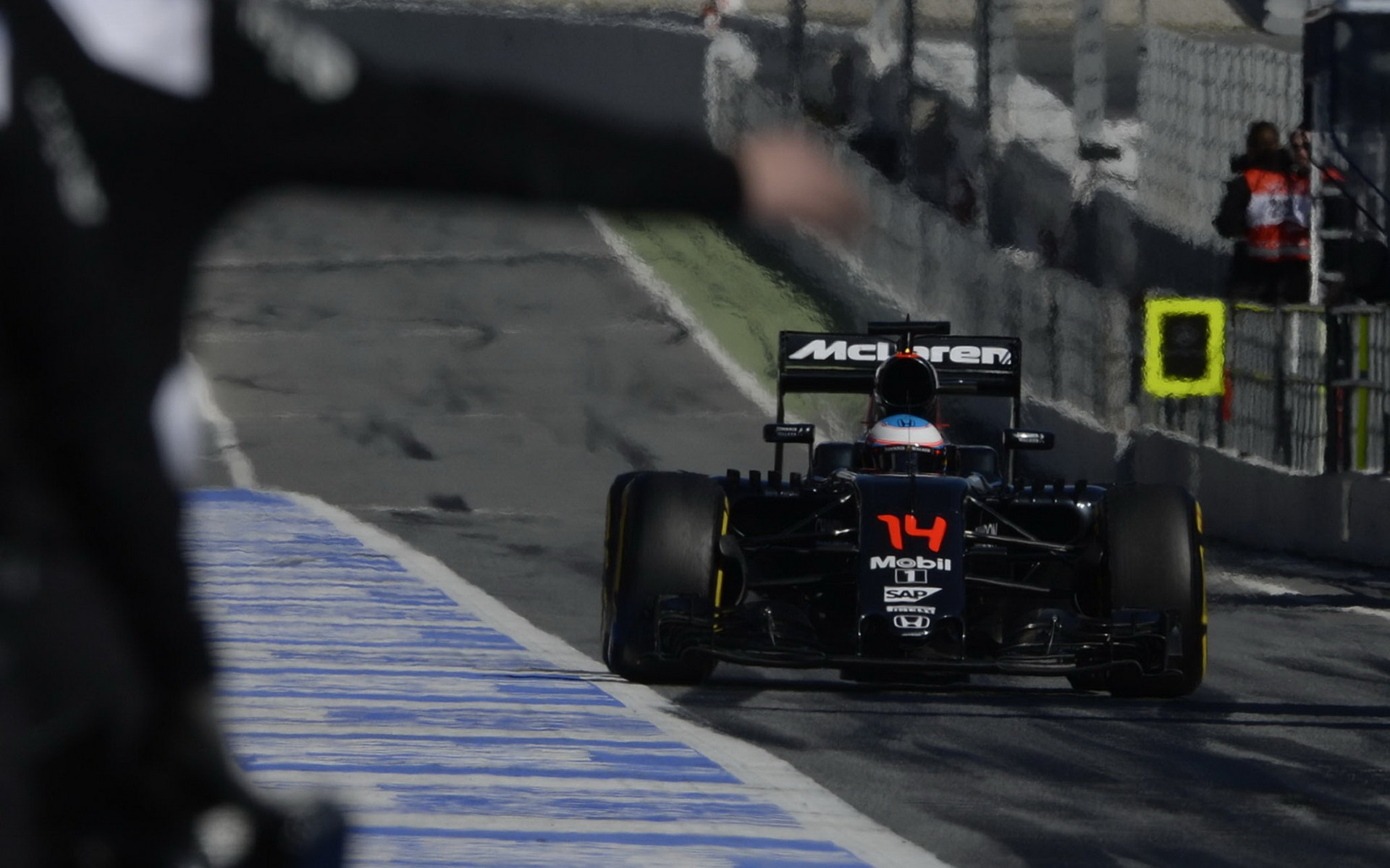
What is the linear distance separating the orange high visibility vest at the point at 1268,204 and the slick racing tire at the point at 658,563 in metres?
9.30

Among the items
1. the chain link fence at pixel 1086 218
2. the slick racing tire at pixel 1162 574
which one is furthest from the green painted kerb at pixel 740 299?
the slick racing tire at pixel 1162 574

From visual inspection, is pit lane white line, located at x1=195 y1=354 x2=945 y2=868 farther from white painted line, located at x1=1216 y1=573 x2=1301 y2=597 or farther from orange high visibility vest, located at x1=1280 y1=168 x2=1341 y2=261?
orange high visibility vest, located at x1=1280 y1=168 x2=1341 y2=261

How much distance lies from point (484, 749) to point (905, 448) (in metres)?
2.76

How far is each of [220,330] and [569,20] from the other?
56.2 ft

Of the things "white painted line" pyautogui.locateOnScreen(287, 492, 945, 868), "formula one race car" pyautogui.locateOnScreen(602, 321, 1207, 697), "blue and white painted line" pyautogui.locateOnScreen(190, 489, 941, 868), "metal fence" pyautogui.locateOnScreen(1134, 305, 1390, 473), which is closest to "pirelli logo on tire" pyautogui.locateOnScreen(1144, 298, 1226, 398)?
"metal fence" pyautogui.locateOnScreen(1134, 305, 1390, 473)

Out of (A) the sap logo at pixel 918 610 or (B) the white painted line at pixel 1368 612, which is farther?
(B) the white painted line at pixel 1368 612

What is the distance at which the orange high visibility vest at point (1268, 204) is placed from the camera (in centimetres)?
1767

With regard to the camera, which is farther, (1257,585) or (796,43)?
(796,43)

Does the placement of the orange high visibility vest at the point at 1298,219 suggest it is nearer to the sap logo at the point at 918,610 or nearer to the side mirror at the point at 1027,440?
the side mirror at the point at 1027,440

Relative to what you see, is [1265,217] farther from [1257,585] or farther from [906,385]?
[906,385]

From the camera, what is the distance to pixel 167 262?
2531 millimetres

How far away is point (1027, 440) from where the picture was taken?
32.6 ft

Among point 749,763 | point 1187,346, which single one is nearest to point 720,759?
point 749,763

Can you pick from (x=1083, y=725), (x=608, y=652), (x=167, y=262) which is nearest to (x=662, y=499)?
(x=608, y=652)
